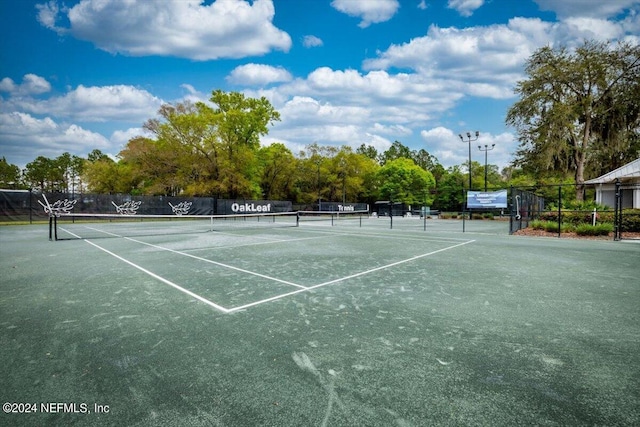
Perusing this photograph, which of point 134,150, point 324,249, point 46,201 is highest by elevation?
point 134,150

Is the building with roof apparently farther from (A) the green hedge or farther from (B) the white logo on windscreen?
(B) the white logo on windscreen

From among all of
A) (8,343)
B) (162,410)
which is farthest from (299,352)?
(8,343)

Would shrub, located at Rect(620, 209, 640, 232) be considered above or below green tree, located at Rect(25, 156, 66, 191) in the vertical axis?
below

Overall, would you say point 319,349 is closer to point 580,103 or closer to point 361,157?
point 580,103

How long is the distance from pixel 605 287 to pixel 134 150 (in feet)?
→ 160

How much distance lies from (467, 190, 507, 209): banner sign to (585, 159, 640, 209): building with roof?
6414 mm

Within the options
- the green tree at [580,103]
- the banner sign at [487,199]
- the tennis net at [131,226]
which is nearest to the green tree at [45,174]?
the tennis net at [131,226]

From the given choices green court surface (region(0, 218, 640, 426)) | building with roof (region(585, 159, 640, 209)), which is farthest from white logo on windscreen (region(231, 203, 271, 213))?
building with roof (region(585, 159, 640, 209))

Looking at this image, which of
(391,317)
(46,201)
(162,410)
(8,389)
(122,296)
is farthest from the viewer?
(46,201)

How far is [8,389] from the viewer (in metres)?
2.38

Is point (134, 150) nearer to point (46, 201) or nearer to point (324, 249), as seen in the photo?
point (46, 201)

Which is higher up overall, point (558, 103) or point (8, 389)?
point (558, 103)

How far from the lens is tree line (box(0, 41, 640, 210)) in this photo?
26.6 m

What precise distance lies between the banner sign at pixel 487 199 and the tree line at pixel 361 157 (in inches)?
169
